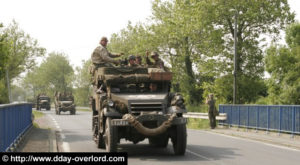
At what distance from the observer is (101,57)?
45.6ft

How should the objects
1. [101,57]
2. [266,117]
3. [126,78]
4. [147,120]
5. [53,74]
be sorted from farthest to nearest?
[53,74] < [266,117] < [101,57] < [126,78] < [147,120]

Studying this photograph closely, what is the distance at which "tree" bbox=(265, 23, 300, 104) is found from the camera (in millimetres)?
32584

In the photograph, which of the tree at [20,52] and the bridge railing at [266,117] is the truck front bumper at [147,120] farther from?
the tree at [20,52]

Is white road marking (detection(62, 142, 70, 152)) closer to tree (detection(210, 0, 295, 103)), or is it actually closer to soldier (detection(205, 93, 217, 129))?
soldier (detection(205, 93, 217, 129))

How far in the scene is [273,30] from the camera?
121 ft

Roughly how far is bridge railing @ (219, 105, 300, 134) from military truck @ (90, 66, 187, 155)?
7832 mm

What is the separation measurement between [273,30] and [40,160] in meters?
31.2

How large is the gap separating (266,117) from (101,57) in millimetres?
10409

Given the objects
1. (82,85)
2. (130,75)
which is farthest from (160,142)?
(82,85)

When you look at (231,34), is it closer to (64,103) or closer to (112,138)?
(64,103)

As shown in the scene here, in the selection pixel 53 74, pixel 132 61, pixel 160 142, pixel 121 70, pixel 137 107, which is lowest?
pixel 160 142

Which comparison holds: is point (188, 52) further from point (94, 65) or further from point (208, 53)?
point (94, 65)

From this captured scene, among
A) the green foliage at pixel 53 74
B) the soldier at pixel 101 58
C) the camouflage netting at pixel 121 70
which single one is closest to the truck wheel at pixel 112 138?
the camouflage netting at pixel 121 70

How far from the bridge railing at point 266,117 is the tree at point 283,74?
7351 millimetres
